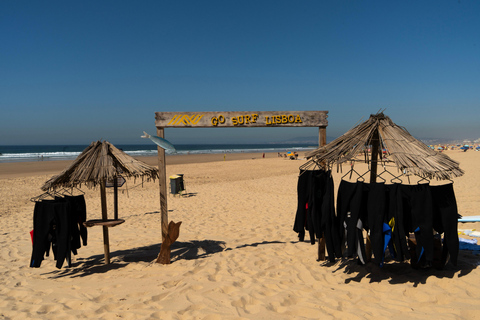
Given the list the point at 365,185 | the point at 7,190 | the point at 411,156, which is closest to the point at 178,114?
the point at 365,185

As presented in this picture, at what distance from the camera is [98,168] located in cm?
A: 506

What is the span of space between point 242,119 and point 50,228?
3740mm

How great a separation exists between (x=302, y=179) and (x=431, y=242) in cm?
194

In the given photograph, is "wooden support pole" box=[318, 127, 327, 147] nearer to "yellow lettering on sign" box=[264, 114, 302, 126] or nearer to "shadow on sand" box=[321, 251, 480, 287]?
"yellow lettering on sign" box=[264, 114, 302, 126]

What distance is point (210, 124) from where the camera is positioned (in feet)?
18.2

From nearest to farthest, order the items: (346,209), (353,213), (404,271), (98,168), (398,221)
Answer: (398,221)
(353,213)
(346,209)
(404,271)
(98,168)

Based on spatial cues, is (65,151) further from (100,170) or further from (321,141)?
(321,141)

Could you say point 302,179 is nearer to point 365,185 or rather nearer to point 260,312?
point 365,185

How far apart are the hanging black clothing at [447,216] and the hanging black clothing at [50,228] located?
553cm

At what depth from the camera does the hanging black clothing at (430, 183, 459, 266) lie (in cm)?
397

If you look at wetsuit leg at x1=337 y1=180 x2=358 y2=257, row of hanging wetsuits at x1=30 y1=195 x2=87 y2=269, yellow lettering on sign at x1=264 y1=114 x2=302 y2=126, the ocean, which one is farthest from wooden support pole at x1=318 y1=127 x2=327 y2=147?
the ocean

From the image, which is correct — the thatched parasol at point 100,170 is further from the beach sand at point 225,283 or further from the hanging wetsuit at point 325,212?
the hanging wetsuit at point 325,212

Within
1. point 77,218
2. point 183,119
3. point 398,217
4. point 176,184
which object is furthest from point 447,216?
point 176,184

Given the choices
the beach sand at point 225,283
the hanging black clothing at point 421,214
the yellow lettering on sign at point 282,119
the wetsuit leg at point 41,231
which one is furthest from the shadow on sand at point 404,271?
the wetsuit leg at point 41,231
